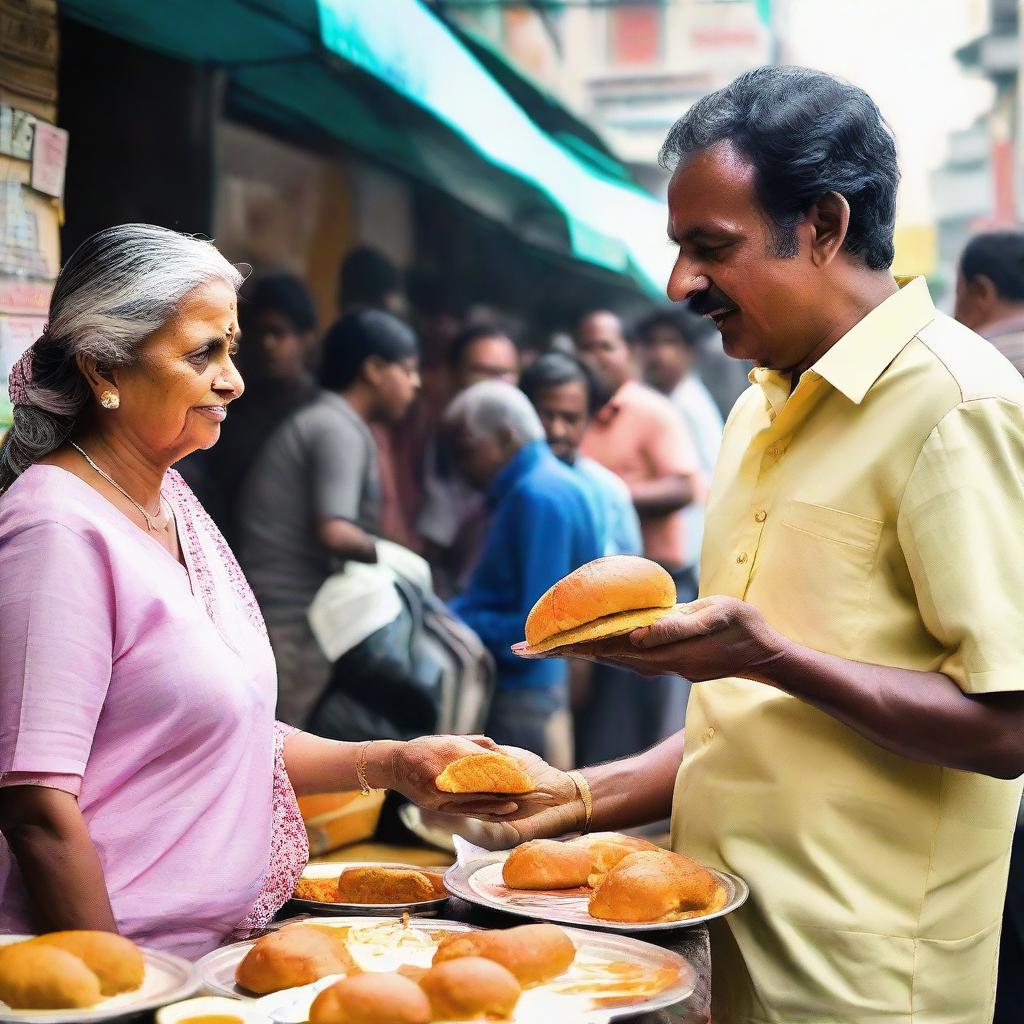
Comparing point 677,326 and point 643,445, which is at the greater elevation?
point 677,326

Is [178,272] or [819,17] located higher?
[819,17]

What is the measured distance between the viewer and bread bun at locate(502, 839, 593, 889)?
2.38 metres

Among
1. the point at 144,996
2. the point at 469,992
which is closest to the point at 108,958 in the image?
the point at 144,996

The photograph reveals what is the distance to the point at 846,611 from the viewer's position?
2207 millimetres

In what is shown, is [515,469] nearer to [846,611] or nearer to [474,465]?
[474,465]

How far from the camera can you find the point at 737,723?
2324 mm

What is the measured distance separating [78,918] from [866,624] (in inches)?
52.3

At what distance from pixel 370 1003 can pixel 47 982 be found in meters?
0.41

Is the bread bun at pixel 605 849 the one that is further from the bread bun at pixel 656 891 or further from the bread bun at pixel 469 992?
the bread bun at pixel 469 992

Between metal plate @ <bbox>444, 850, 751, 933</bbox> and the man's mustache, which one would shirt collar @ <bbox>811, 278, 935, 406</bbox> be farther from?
metal plate @ <bbox>444, 850, 751, 933</bbox>

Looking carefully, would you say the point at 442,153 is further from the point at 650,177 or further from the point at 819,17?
the point at 819,17

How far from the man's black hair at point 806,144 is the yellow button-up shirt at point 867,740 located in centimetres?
16

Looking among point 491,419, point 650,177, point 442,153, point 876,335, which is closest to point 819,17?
point 650,177

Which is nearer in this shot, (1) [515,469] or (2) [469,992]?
(2) [469,992]
